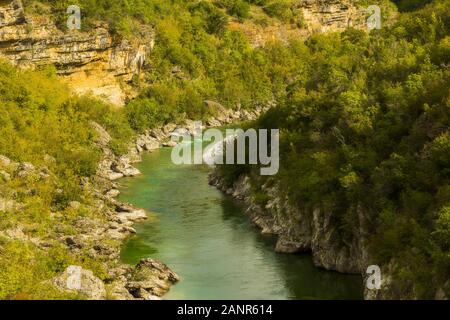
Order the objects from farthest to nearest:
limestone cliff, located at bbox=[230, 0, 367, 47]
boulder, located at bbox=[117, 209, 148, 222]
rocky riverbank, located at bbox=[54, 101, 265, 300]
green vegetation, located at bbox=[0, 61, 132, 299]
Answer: limestone cliff, located at bbox=[230, 0, 367, 47] < boulder, located at bbox=[117, 209, 148, 222] < green vegetation, located at bbox=[0, 61, 132, 299] < rocky riverbank, located at bbox=[54, 101, 265, 300]

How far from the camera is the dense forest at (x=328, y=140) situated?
40.9 m

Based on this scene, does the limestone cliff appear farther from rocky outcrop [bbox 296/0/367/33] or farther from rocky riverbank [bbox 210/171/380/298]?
rocky riverbank [bbox 210/171/380/298]

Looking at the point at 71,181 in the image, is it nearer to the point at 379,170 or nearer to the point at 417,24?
the point at 379,170

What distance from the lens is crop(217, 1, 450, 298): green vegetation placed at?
39344mm

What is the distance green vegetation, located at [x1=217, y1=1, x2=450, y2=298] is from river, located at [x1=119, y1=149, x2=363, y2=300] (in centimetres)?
356

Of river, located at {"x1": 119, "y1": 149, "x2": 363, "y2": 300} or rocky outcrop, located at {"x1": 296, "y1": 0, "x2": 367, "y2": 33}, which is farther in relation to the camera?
rocky outcrop, located at {"x1": 296, "y1": 0, "x2": 367, "y2": 33}

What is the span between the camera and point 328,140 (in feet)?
177

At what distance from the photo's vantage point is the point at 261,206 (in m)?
59.2

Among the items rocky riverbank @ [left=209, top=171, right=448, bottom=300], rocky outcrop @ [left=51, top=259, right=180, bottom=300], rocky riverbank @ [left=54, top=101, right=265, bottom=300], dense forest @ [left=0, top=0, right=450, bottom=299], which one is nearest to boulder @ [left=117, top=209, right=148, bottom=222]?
rocky riverbank @ [left=54, top=101, right=265, bottom=300]

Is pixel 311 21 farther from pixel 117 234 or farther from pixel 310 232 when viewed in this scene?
pixel 310 232

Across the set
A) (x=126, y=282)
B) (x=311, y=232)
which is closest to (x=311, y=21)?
(x=311, y=232)

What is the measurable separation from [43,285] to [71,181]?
77.7 ft

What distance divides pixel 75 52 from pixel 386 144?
5213cm
